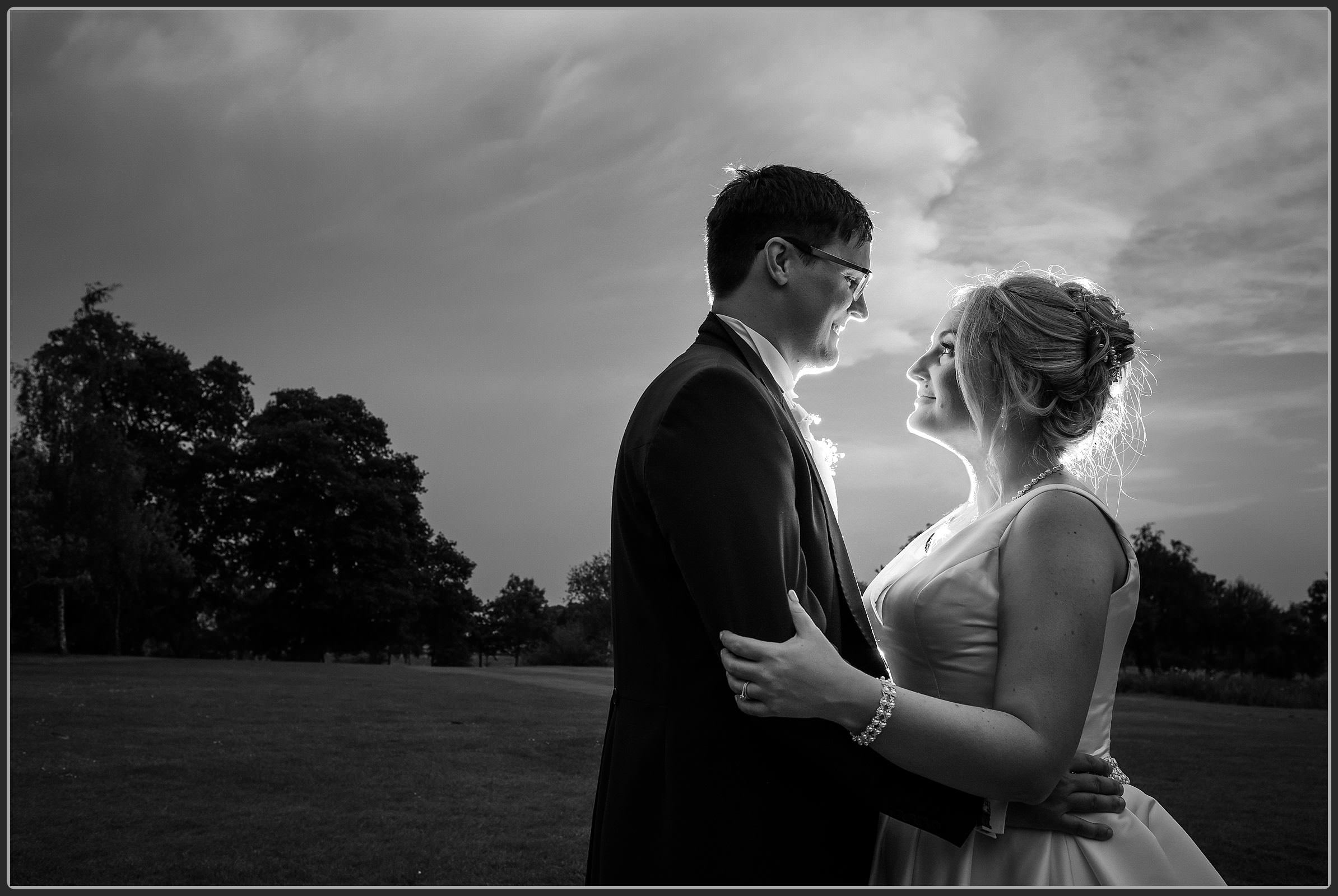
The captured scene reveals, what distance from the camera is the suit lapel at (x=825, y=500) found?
2.67m

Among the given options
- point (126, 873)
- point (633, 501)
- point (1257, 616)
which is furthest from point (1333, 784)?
point (1257, 616)

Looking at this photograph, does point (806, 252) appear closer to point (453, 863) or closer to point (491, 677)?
point (453, 863)

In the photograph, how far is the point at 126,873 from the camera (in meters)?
8.48

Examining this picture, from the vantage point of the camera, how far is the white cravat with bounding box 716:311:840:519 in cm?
296

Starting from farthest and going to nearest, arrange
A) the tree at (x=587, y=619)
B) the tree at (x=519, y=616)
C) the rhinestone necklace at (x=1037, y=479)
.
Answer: the tree at (x=519, y=616), the tree at (x=587, y=619), the rhinestone necklace at (x=1037, y=479)

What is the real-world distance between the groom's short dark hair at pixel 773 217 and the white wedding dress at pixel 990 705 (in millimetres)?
1107

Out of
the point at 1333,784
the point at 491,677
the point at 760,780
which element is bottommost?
the point at 491,677

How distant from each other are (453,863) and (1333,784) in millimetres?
7389

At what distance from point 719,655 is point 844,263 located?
151 cm

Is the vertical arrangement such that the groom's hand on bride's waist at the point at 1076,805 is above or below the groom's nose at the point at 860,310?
below

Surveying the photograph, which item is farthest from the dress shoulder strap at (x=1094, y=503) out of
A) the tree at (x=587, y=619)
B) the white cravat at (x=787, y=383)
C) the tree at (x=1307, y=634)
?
the tree at (x=1307, y=634)

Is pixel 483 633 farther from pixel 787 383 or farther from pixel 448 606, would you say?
pixel 787 383

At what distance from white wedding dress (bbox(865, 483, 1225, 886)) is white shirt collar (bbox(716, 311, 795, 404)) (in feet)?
2.54

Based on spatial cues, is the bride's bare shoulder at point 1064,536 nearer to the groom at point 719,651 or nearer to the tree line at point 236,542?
the groom at point 719,651
